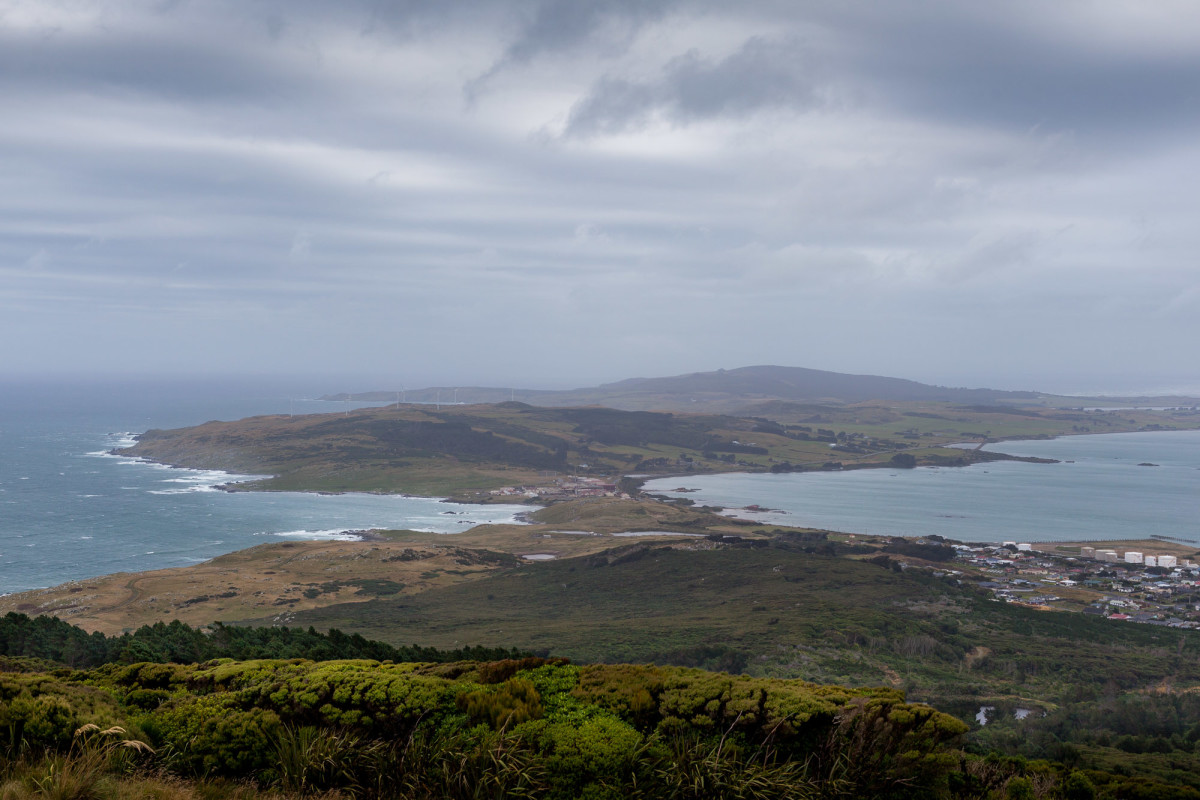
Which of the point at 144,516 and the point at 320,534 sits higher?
the point at 144,516

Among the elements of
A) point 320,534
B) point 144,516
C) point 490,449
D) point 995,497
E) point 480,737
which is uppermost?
point 480,737

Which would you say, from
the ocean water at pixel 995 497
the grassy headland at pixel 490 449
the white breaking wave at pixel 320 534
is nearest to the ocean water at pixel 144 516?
the white breaking wave at pixel 320 534

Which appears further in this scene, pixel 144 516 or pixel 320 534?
pixel 144 516

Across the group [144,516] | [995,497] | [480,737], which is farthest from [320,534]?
[995,497]

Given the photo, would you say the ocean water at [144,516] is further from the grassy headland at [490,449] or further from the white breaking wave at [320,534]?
the grassy headland at [490,449]

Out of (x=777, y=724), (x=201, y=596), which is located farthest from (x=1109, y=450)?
(x=777, y=724)

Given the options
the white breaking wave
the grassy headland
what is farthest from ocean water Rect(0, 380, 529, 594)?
the grassy headland

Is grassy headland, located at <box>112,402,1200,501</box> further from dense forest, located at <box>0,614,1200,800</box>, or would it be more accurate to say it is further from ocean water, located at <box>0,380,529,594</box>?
dense forest, located at <box>0,614,1200,800</box>

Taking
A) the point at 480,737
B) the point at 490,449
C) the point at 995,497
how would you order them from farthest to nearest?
the point at 490,449 → the point at 995,497 → the point at 480,737

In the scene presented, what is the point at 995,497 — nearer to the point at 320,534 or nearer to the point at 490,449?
the point at 490,449

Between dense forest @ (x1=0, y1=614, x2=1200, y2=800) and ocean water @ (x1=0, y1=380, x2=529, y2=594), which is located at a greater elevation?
dense forest @ (x1=0, y1=614, x2=1200, y2=800)
